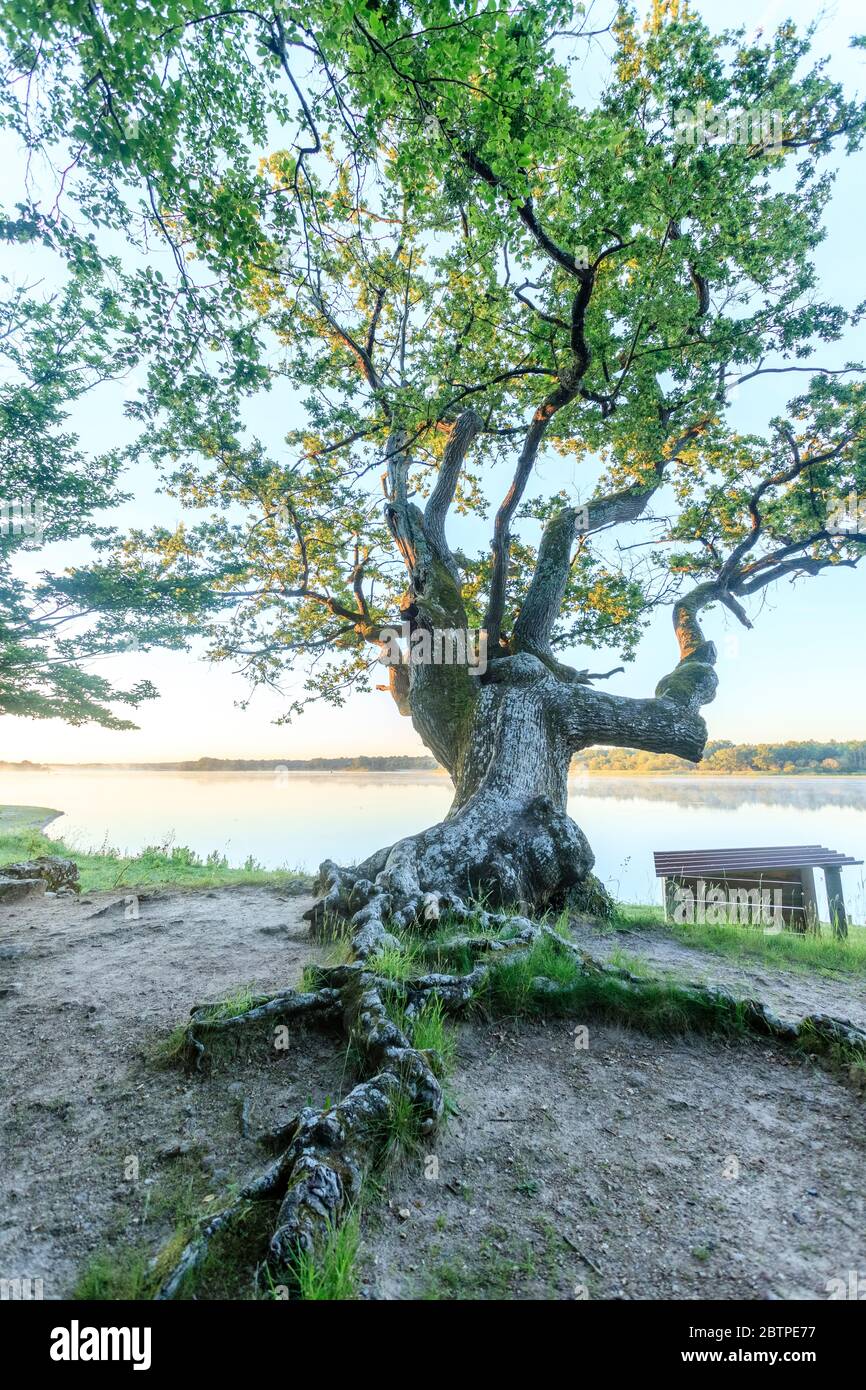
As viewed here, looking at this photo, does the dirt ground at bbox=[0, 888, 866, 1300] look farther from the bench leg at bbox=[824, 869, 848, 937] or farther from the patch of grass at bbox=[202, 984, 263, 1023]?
the bench leg at bbox=[824, 869, 848, 937]

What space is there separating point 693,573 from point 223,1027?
423 inches

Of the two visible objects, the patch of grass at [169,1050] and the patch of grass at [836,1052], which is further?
the patch of grass at [169,1050]

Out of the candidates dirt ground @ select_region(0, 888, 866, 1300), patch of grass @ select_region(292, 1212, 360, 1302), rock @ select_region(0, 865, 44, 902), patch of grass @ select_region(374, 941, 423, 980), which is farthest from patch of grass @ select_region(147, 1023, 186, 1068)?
rock @ select_region(0, 865, 44, 902)

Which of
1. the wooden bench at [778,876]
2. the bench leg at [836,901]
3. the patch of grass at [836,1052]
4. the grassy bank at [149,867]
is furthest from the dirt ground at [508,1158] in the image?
the bench leg at [836,901]

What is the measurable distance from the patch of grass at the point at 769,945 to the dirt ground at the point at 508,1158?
2.52m

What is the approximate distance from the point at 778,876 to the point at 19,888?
37.9ft

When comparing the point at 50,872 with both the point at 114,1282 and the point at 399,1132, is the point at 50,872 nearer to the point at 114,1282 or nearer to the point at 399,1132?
the point at 114,1282

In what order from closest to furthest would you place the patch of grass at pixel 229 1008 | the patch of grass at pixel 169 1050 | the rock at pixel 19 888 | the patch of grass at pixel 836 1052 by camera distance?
the patch of grass at pixel 836 1052
the patch of grass at pixel 169 1050
the patch of grass at pixel 229 1008
the rock at pixel 19 888

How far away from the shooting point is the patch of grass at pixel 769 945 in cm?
567

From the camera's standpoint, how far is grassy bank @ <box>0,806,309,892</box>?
910 centimetres

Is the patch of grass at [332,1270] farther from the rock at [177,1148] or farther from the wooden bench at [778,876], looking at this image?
the wooden bench at [778,876]

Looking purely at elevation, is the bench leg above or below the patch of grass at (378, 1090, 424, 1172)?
below

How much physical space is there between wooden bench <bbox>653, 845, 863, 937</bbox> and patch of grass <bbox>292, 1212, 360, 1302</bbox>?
7.51 meters

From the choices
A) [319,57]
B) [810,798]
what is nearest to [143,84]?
[319,57]
